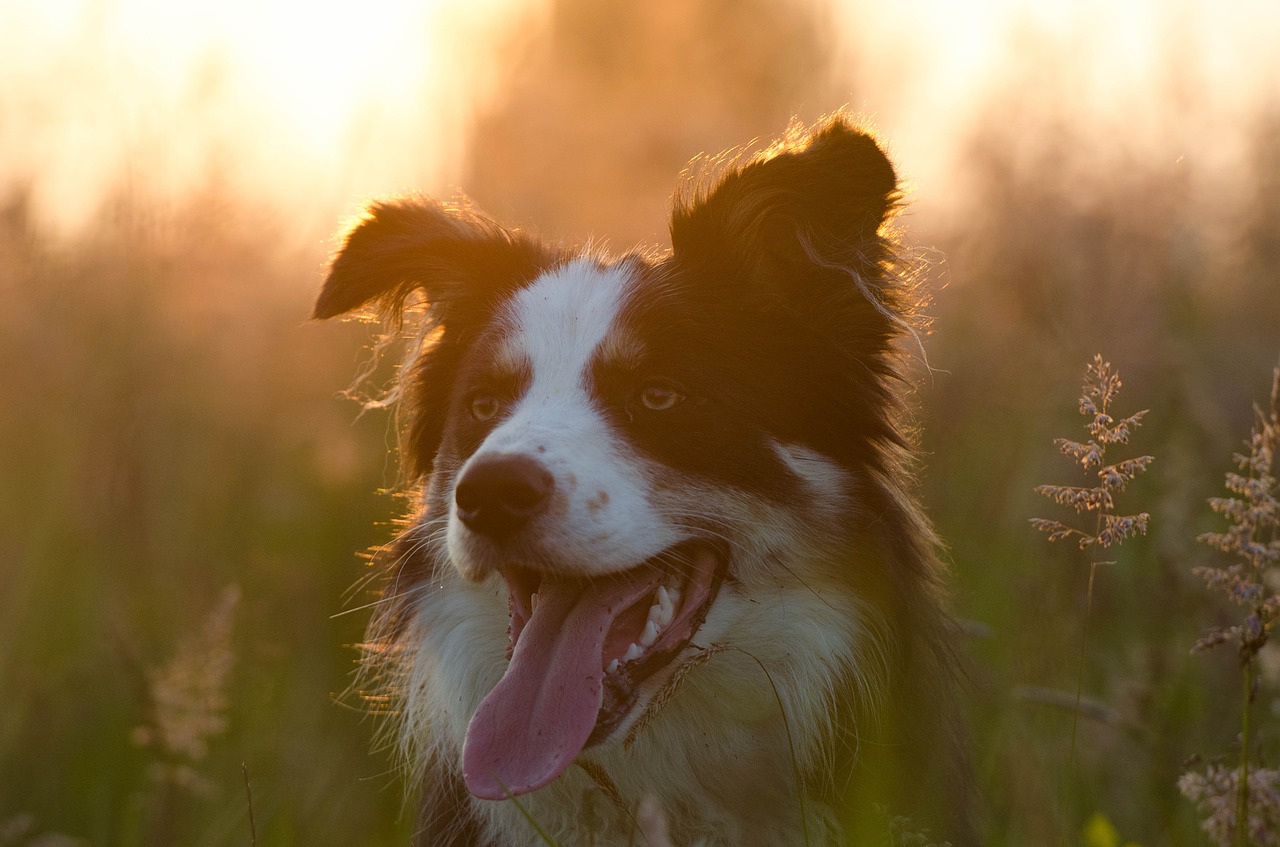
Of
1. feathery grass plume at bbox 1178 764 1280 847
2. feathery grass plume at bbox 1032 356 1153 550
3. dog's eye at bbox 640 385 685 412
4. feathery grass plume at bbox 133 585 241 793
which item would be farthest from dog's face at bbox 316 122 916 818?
feathery grass plume at bbox 1178 764 1280 847

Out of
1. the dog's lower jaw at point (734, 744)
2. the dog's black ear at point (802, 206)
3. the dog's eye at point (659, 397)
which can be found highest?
the dog's black ear at point (802, 206)

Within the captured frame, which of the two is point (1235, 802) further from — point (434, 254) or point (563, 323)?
point (434, 254)

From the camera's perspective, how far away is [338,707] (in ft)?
14.5

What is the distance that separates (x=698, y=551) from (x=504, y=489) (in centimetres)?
58

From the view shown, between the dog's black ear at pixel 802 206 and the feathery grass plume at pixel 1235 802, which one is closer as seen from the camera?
the feathery grass plume at pixel 1235 802

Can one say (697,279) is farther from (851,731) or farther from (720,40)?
(720,40)

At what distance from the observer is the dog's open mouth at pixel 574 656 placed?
253cm

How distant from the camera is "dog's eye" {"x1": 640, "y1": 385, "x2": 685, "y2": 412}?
2861 mm

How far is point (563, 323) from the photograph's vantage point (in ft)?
9.94

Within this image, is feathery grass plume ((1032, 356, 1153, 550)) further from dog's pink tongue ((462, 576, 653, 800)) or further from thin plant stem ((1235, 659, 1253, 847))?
dog's pink tongue ((462, 576, 653, 800))

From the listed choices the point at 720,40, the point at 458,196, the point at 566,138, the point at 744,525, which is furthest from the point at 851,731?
the point at 720,40

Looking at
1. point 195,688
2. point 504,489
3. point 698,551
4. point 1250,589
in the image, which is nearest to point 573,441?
point 504,489

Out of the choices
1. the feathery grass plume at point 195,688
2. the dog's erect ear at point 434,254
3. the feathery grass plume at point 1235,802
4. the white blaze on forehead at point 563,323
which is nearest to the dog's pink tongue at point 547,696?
the white blaze on forehead at point 563,323

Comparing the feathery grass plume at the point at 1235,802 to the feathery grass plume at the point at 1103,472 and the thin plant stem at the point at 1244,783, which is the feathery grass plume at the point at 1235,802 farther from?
the feathery grass plume at the point at 1103,472
